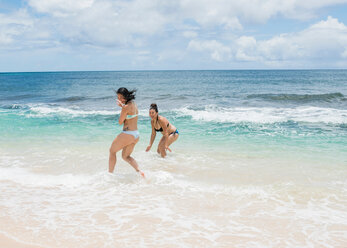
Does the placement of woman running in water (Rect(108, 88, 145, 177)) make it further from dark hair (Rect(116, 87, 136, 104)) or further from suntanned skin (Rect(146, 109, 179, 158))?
suntanned skin (Rect(146, 109, 179, 158))

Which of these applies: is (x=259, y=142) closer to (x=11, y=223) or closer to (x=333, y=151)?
(x=333, y=151)

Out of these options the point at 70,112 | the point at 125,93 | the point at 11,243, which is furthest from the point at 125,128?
the point at 70,112

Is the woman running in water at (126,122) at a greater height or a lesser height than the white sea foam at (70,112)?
greater

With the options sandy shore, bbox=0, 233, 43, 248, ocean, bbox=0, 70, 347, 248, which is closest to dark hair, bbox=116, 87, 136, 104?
ocean, bbox=0, 70, 347, 248

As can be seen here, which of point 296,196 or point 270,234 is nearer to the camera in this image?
point 270,234

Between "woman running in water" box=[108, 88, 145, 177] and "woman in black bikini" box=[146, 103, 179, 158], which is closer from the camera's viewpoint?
"woman running in water" box=[108, 88, 145, 177]

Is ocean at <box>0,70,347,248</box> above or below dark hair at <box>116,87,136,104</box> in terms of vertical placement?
below

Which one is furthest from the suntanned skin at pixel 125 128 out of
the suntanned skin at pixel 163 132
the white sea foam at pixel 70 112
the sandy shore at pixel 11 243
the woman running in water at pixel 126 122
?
the white sea foam at pixel 70 112

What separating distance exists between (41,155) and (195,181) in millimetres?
4555

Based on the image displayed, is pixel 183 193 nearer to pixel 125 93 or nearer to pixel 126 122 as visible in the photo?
pixel 126 122

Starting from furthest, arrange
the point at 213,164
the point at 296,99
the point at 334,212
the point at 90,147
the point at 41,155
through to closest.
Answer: the point at 296,99 < the point at 90,147 < the point at 41,155 < the point at 213,164 < the point at 334,212

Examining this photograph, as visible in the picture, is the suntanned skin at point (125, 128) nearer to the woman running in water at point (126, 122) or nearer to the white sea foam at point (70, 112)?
the woman running in water at point (126, 122)

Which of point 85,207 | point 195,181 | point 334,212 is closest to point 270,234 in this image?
point 334,212

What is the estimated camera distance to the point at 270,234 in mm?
4105
